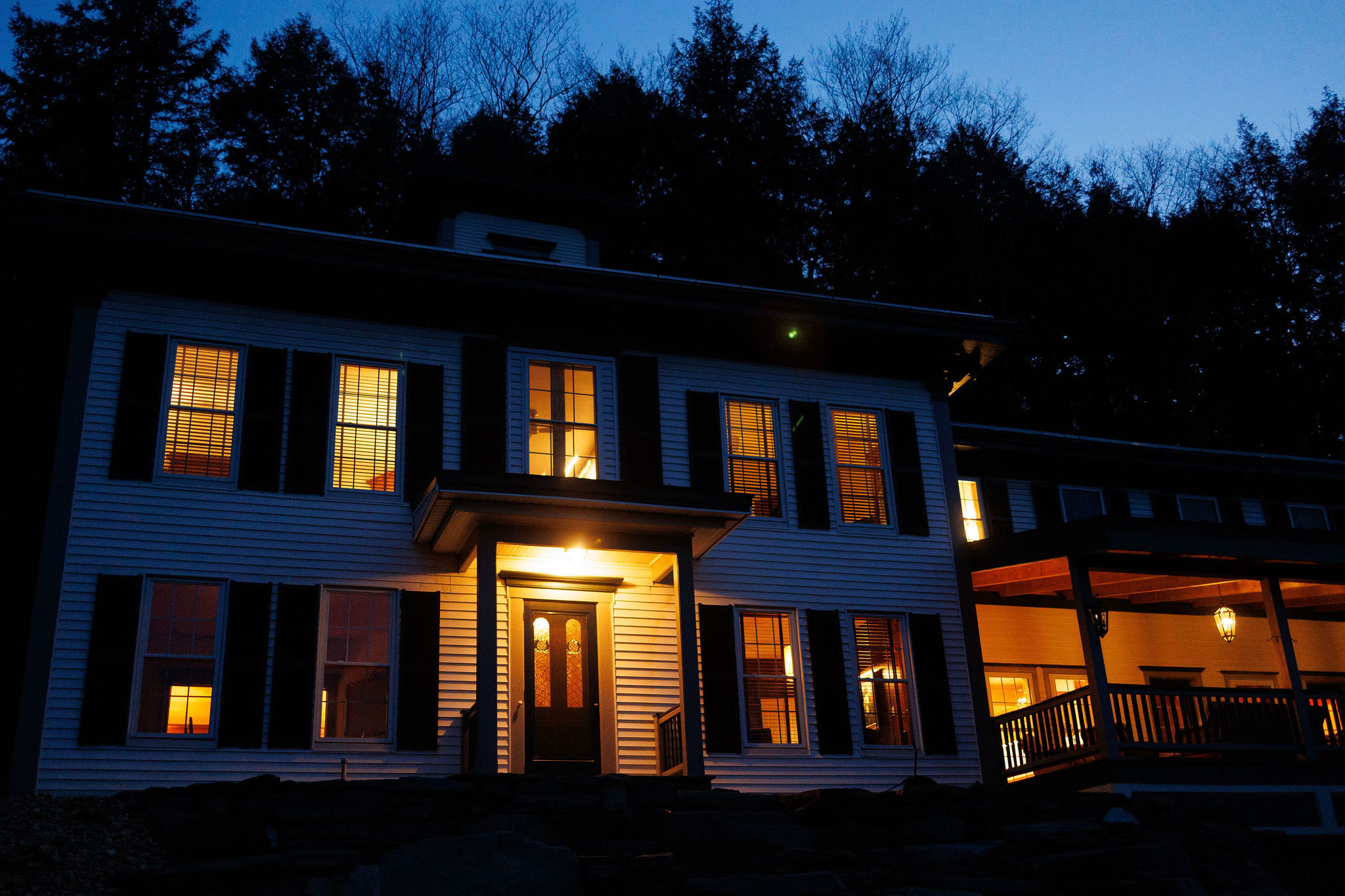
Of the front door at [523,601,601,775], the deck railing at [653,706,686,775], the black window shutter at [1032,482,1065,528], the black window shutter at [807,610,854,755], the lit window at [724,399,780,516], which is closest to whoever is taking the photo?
the deck railing at [653,706,686,775]

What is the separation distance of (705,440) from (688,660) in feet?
9.78

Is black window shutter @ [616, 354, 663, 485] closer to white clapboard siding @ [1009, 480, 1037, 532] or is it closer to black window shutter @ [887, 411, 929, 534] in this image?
black window shutter @ [887, 411, 929, 534]

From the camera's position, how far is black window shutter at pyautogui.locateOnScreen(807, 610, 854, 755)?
12367 mm

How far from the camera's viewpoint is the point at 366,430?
1213 cm

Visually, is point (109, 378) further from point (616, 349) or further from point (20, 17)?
point (20, 17)

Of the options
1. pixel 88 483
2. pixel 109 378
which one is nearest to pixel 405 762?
pixel 88 483

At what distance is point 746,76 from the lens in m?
29.8

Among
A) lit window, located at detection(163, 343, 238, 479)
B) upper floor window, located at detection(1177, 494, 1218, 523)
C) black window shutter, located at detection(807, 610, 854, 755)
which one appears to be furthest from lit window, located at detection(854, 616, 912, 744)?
lit window, located at detection(163, 343, 238, 479)

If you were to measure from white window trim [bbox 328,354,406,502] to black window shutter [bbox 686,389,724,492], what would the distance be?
321cm

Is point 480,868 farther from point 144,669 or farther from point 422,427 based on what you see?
point 422,427

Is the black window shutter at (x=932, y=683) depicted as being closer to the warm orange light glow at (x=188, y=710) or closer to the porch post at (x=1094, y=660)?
the porch post at (x=1094, y=660)

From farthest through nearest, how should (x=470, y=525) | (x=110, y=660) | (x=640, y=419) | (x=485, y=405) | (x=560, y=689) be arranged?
(x=640, y=419) < (x=485, y=405) < (x=560, y=689) < (x=470, y=525) < (x=110, y=660)

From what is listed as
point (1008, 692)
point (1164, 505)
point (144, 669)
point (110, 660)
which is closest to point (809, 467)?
point (1008, 692)

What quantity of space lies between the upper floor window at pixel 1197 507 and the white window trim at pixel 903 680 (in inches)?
248
